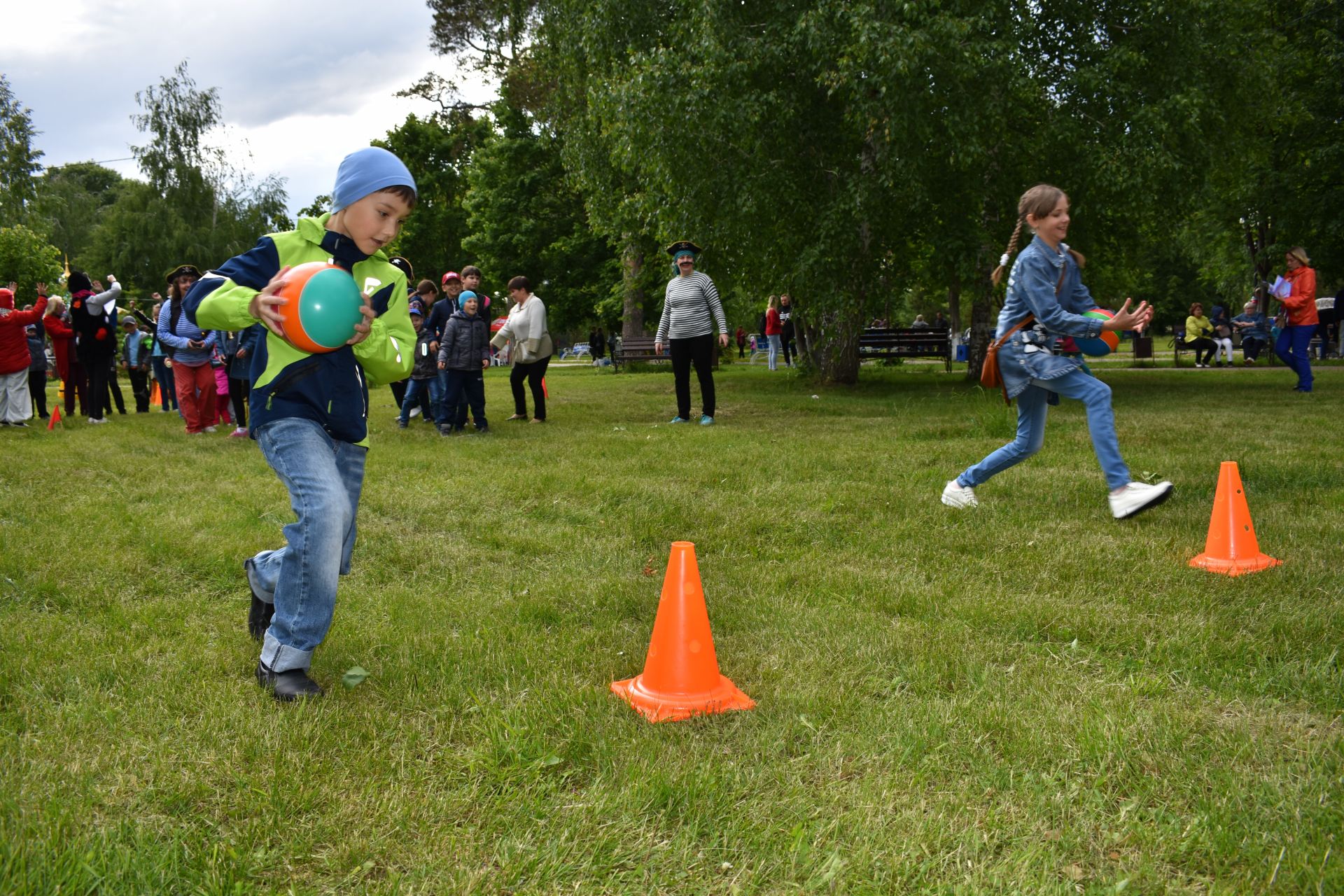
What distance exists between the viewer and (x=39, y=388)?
16.5 meters

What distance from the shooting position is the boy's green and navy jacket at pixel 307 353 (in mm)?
3461

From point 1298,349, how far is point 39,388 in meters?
20.3

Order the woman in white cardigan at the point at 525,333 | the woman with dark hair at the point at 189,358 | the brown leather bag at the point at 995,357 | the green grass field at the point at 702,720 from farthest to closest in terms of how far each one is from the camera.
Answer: the woman in white cardigan at the point at 525,333 < the woman with dark hair at the point at 189,358 < the brown leather bag at the point at 995,357 < the green grass field at the point at 702,720

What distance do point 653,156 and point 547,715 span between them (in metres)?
13.2

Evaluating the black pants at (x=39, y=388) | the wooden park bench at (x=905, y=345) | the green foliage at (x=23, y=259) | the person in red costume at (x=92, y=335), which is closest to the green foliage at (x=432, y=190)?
the green foliage at (x=23, y=259)

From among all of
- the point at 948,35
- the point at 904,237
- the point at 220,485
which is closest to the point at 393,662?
the point at 220,485

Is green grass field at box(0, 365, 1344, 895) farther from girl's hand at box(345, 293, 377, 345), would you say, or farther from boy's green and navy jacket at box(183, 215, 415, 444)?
girl's hand at box(345, 293, 377, 345)

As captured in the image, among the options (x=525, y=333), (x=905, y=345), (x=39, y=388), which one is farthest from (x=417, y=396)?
(x=905, y=345)

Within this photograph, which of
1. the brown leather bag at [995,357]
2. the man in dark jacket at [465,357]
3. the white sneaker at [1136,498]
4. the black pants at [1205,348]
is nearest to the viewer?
the white sneaker at [1136,498]

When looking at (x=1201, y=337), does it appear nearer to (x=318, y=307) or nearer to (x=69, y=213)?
(x=318, y=307)

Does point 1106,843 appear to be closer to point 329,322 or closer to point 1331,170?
point 329,322

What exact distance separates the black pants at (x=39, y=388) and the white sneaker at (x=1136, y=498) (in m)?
15.9

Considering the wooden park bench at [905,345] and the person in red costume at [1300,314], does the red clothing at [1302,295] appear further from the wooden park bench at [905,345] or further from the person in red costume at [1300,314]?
the wooden park bench at [905,345]

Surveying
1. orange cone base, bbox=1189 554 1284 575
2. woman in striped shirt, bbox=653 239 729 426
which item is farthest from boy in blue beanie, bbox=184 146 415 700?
woman in striped shirt, bbox=653 239 729 426
